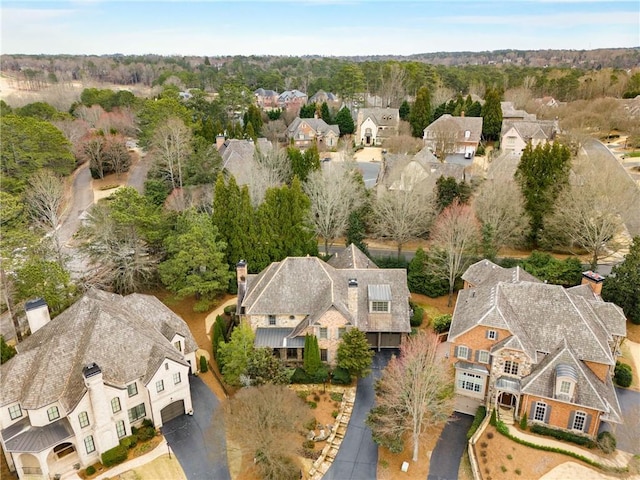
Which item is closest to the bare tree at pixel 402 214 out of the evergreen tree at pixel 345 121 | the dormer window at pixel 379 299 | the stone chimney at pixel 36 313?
the dormer window at pixel 379 299

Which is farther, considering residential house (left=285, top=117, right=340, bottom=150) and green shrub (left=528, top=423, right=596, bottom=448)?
residential house (left=285, top=117, right=340, bottom=150)

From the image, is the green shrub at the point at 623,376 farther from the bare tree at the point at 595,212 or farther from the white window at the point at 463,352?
the bare tree at the point at 595,212

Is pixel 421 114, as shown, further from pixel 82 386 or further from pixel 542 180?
pixel 82 386

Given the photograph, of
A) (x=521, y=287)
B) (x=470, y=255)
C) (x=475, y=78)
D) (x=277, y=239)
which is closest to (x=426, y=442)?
(x=521, y=287)

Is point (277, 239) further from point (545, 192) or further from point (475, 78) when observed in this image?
point (475, 78)

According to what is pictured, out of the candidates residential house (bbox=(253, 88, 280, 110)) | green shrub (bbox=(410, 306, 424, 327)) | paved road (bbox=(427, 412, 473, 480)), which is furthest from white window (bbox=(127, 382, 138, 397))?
residential house (bbox=(253, 88, 280, 110))

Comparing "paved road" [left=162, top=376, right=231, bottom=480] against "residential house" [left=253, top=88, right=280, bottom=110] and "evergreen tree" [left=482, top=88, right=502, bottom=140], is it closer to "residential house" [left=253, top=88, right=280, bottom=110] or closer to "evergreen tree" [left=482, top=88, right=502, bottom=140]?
"evergreen tree" [left=482, top=88, right=502, bottom=140]
